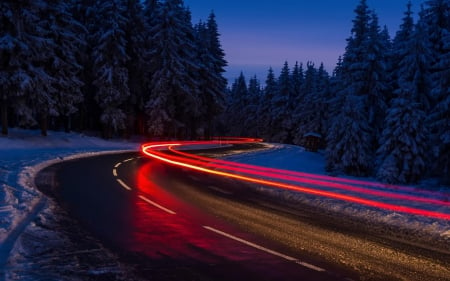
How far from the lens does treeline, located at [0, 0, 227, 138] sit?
3784cm

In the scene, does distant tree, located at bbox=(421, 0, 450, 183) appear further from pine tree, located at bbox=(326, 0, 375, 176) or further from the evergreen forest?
pine tree, located at bbox=(326, 0, 375, 176)

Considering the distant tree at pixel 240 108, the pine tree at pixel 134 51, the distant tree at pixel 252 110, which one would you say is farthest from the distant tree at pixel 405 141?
the distant tree at pixel 240 108

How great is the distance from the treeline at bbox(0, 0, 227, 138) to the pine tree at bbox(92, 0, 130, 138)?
Answer: 9cm

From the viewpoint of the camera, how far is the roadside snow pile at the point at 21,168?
9.54m

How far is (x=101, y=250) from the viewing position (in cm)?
736

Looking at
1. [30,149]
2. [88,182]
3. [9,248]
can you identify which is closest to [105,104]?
[30,149]

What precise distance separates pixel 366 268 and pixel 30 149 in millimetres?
28968

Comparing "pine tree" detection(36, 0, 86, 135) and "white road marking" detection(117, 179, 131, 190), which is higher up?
"pine tree" detection(36, 0, 86, 135)

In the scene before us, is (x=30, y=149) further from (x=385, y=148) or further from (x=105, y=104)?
(x=385, y=148)

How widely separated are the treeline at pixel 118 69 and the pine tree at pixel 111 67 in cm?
9

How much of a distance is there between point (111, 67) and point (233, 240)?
39.1 metres

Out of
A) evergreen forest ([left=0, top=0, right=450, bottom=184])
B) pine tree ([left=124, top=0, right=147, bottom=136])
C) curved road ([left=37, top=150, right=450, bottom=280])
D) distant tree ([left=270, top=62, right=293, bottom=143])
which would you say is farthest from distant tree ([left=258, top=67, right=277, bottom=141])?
curved road ([left=37, top=150, right=450, bottom=280])

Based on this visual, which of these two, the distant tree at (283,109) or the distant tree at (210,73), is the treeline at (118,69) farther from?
the distant tree at (283,109)

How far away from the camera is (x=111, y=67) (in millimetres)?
44344
